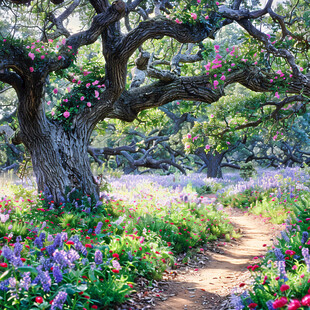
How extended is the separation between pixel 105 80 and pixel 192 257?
4.79 meters

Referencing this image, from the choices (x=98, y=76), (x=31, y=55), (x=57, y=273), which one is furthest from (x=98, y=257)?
(x=98, y=76)

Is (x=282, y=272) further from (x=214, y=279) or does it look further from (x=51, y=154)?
(x=51, y=154)

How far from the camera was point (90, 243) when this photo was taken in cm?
468

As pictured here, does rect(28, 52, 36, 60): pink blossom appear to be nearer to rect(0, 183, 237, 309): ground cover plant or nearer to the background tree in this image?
the background tree

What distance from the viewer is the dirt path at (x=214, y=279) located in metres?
4.31

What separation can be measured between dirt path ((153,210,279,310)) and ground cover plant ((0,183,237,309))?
1.27 feet

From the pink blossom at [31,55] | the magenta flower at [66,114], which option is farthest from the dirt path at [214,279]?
the pink blossom at [31,55]

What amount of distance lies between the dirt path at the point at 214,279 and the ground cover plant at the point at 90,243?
39cm

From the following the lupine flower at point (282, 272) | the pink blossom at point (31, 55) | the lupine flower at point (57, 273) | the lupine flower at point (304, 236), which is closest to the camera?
the lupine flower at point (282, 272)

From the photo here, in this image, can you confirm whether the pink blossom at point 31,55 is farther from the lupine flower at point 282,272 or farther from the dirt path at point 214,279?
the lupine flower at point 282,272

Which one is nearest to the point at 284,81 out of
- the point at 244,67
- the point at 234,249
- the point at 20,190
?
the point at 244,67

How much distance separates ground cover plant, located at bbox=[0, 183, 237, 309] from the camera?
311cm

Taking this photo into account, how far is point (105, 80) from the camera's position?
803 centimetres

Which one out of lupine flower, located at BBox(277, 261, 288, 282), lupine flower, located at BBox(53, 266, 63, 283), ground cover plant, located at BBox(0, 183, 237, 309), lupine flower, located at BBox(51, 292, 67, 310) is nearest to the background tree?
ground cover plant, located at BBox(0, 183, 237, 309)
